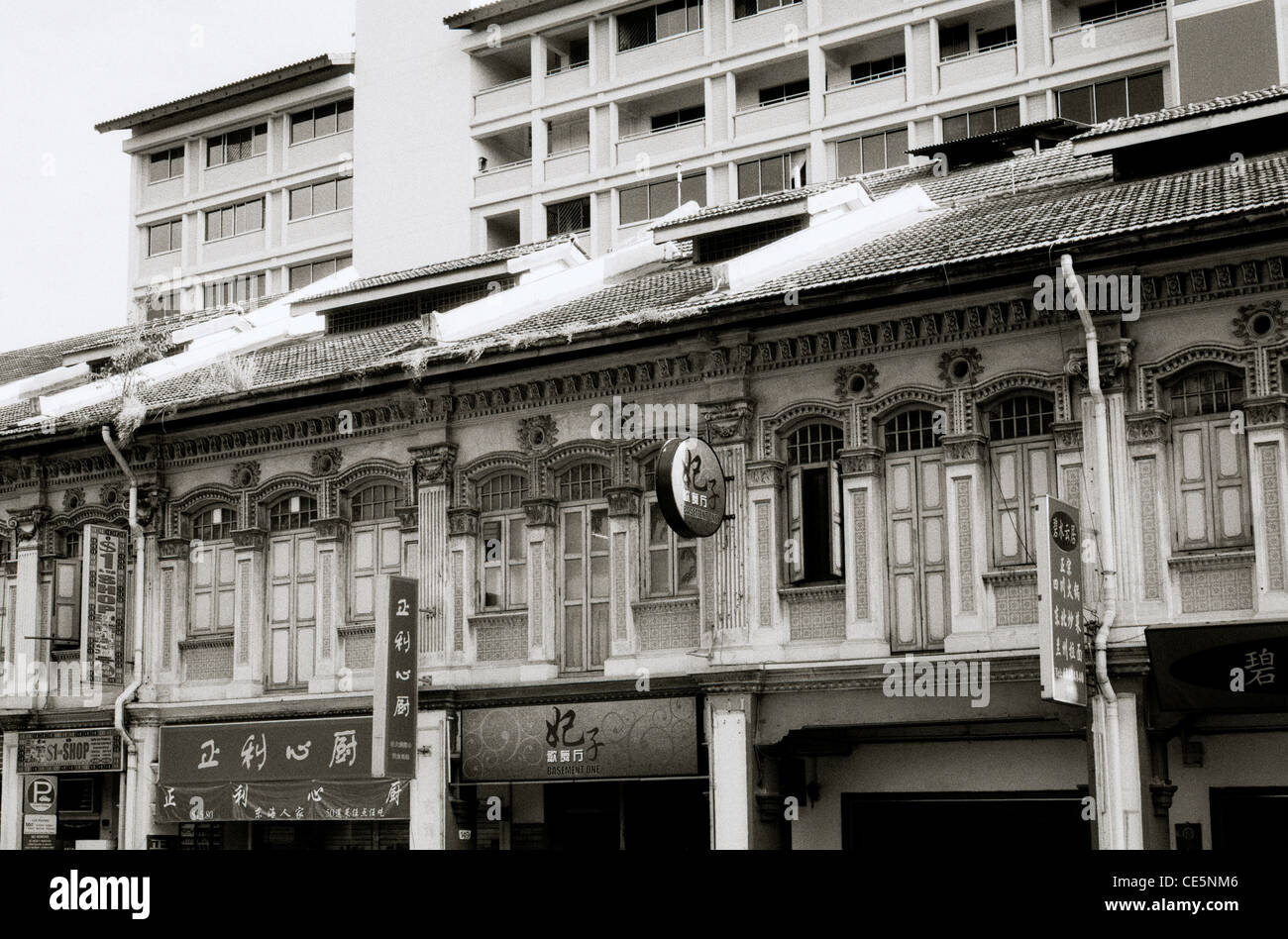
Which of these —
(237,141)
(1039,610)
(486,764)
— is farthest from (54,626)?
(237,141)

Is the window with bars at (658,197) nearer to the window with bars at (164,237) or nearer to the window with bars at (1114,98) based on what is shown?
the window with bars at (1114,98)

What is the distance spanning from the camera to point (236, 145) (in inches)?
2195

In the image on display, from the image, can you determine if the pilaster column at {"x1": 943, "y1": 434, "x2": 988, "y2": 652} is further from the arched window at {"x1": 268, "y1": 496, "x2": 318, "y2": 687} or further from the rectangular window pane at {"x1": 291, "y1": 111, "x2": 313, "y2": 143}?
the rectangular window pane at {"x1": 291, "y1": 111, "x2": 313, "y2": 143}

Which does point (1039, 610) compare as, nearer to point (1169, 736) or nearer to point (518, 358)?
point (1169, 736)

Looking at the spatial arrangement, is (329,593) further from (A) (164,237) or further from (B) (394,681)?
(A) (164,237)

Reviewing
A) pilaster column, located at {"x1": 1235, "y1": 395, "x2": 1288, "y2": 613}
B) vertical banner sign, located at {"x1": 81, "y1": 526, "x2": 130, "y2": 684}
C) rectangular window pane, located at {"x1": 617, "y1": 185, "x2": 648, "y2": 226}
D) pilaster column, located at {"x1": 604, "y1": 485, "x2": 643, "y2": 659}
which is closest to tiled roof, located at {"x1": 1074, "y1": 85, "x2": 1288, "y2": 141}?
pilaster column, located at {"x1": 1235, "y1": 395, "x2": 1288, "y2": 613}

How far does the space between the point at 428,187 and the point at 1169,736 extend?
3600 centimetres

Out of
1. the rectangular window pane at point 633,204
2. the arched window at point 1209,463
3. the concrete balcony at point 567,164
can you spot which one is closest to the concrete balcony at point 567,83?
the concrete balcony at point 567,164

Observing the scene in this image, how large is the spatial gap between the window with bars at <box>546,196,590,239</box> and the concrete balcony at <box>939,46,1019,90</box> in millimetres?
10327

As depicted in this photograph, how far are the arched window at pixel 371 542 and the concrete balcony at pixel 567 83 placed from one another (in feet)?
88.4

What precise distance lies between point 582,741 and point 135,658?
7.47 m

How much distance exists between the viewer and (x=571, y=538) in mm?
21609

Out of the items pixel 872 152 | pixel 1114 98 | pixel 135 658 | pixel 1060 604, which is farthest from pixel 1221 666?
pixel 872 152

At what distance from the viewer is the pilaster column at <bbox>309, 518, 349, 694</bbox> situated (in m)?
23.1
